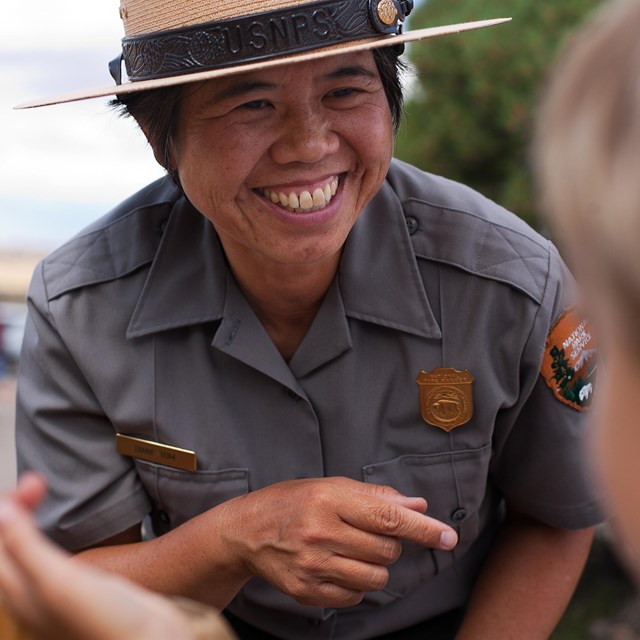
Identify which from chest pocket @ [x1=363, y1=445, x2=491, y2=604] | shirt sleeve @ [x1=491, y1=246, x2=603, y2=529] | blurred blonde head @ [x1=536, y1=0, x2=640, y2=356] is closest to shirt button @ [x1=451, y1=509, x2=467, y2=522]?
chest pocket @ [x1=363, y1=445, x2=491, y2=604]

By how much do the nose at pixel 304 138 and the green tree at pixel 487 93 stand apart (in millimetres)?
1834

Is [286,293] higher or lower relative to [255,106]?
lower

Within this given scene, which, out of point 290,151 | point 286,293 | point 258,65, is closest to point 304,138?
point 290,151

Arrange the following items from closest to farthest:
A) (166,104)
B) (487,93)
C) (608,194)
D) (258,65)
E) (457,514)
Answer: (608,194) → (258,65) → (166,104) → (457,514) → (487,93)

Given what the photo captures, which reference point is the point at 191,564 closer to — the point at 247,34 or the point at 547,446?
the point at 547,446

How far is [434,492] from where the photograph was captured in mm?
2086

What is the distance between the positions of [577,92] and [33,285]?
1.42 m

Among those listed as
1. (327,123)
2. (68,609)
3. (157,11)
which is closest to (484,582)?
(327,123)

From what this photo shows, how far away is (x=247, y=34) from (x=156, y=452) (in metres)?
0.79

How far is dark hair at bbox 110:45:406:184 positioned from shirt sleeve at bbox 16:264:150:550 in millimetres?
354

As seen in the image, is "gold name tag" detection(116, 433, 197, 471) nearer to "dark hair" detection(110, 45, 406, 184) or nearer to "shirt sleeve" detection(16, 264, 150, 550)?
"shirt sleeve" detection(16, 264, 150, 550)

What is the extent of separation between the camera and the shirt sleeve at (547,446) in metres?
1.98

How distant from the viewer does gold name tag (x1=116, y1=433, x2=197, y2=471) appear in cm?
205

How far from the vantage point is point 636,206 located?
868 millimetres
